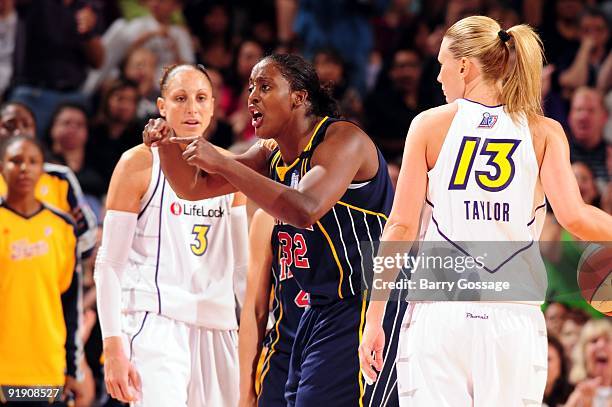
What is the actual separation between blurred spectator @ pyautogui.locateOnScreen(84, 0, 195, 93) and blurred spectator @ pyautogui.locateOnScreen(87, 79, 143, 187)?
777 millimetres

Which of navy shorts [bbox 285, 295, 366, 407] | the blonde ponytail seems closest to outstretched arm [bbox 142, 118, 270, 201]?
navy shorts [bbox 285, 295, 366, 407]

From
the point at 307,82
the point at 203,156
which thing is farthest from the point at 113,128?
the point at 203,156

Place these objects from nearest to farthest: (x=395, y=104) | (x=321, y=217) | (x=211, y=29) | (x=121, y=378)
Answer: (x=321, y=217) < (x=121, y=378) < (x=395, y=104) < (x=211, y=29)

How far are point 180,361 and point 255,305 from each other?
0.43 meters

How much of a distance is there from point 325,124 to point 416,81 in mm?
5525

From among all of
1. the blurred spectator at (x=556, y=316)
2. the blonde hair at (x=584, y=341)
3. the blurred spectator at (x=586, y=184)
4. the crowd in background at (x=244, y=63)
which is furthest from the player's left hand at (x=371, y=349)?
the blurred spectator at (x=586, y=184)

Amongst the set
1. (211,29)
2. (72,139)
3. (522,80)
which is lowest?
(522,80)

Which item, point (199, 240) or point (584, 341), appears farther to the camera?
point (584, 341)

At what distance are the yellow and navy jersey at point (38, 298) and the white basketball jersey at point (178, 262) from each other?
1709 millimetres

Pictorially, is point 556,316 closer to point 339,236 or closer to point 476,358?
point 339,236

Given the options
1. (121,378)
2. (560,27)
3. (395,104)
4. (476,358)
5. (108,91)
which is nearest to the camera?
(476,358)

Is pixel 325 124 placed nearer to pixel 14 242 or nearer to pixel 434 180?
pixel 434 180

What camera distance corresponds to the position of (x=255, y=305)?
195 inches

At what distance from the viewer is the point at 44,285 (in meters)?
6.61
